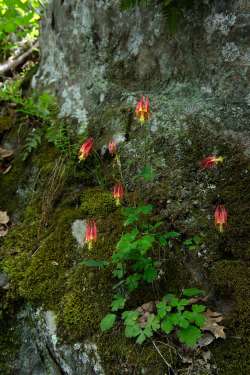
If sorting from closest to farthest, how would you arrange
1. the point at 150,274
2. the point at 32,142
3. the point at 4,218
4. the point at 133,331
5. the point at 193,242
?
Result: the point at 133,331 < the point at 150,274 < the point at 193,242 < the point at 4,218 < the point at 32,142

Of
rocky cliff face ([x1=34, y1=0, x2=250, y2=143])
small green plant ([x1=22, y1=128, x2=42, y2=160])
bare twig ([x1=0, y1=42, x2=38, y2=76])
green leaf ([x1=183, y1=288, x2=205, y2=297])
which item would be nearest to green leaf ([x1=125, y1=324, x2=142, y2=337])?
green leaf ([x1=183, y1=288, x2=205, y2=297])

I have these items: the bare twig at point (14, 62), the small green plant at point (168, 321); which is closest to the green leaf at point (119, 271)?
the small green plant at point (168, 321)

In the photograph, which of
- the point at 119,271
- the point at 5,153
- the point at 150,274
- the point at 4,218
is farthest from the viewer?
the point at 5,153

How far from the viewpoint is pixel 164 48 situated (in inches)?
137

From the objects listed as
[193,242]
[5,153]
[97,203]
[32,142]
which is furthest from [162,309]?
[5,153]

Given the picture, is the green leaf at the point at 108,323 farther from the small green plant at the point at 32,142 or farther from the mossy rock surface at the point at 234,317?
the small green plant at the point at 32,142

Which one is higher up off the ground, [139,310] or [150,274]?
[150,274]

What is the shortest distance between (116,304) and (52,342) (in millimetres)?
625

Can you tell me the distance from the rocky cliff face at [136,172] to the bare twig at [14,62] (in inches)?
77.3

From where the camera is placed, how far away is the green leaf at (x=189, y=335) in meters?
2.04

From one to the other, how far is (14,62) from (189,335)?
5.26 metres

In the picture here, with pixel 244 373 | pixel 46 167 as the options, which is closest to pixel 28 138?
pixel 46 167

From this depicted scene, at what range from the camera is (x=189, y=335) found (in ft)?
6.79

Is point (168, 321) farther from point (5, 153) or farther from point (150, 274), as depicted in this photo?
point (5, 153)
